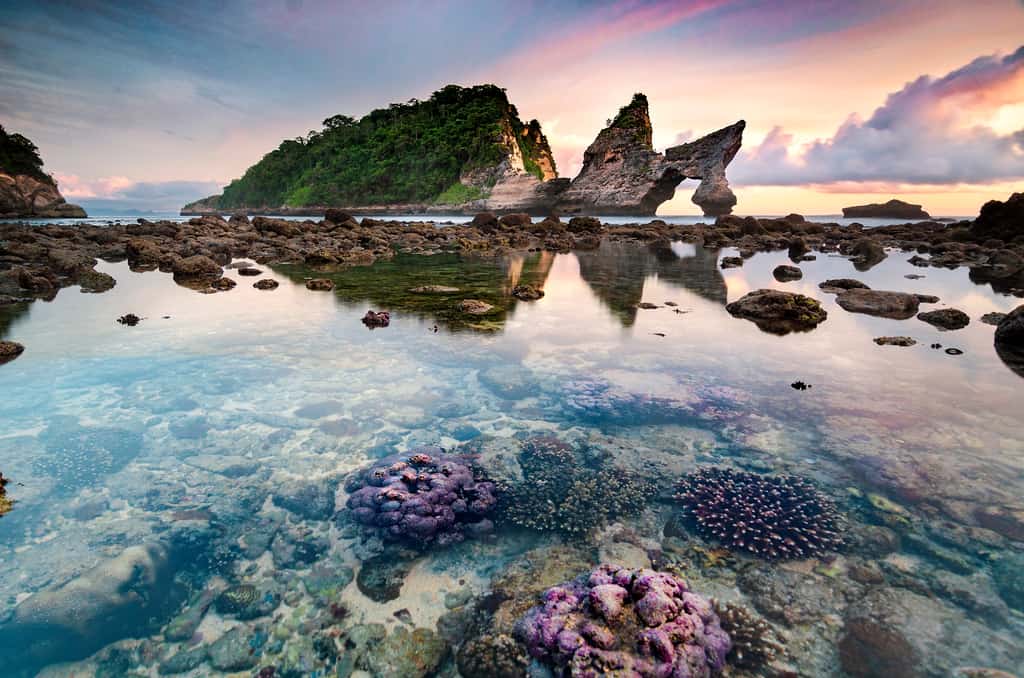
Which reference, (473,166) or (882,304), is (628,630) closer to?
(882,304)

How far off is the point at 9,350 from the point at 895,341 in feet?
61.6

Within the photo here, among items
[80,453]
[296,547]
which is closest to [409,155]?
[80,453]

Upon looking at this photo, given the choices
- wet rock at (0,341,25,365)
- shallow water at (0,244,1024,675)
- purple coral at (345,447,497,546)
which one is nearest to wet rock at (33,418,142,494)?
shallow water at (0,244,1024,675)

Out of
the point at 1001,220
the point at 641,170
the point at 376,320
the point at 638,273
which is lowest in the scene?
the point at 638,273

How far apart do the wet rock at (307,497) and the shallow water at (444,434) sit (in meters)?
0.04

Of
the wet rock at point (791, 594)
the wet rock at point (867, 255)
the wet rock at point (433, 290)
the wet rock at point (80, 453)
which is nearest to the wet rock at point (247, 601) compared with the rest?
the wet rock at point (80, 453)

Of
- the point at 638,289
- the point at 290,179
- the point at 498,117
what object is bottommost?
the point at 638,289

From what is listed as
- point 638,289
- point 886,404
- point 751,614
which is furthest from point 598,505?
point 638,289

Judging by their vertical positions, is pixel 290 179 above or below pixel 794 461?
above

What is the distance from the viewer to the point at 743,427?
20.8 feet

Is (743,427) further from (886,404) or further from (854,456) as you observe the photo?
(886,404)

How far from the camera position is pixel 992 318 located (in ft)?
41.8

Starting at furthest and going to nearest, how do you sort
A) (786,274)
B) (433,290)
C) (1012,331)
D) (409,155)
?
(409,155)
(786,274)
(433,290)
(1012,331)

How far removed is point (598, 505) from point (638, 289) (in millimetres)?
14210
